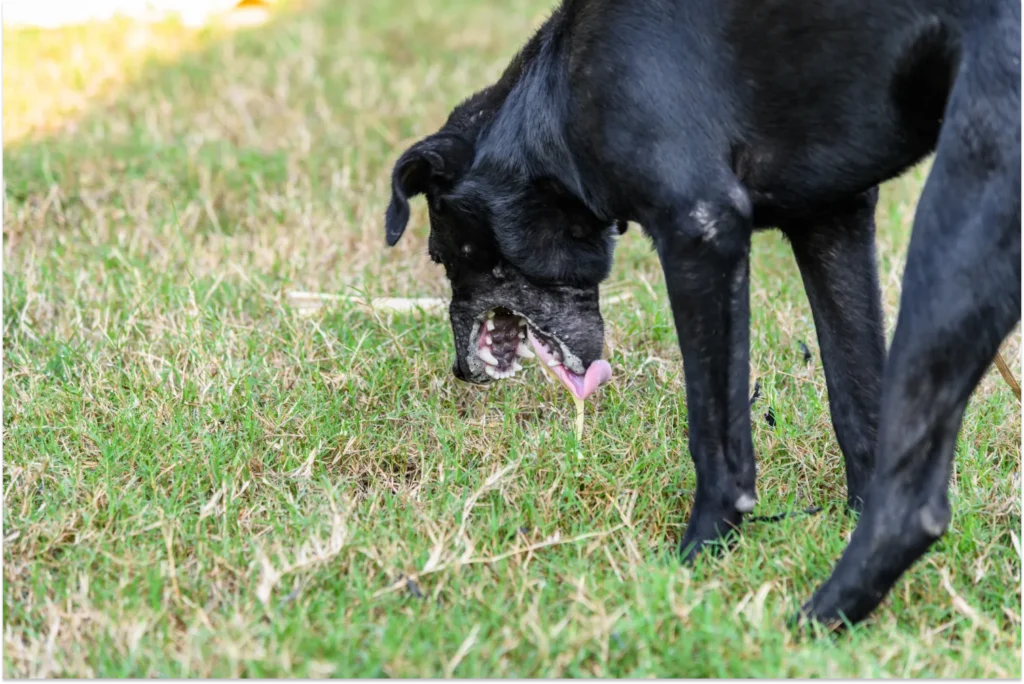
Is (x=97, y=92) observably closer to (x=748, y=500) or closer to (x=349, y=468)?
(x=349, y=468)

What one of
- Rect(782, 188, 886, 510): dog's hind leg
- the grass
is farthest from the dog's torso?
the grass

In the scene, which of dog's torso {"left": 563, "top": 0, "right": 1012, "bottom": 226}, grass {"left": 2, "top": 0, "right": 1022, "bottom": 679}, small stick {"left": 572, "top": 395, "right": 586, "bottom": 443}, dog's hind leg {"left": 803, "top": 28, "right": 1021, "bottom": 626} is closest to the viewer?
dog's hind leg {"left": 803, "top": 28, "right": 1021, "bottom": 626}

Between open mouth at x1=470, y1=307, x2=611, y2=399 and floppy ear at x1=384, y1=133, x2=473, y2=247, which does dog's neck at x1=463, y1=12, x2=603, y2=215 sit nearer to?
floppy ear at x1=384, y1=133, x2=473, y2=247

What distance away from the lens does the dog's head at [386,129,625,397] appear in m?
3.77

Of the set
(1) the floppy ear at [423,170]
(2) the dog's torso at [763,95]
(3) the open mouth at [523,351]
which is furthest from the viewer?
(3) the open mouth at [523,351]

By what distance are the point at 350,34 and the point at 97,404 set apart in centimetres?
479

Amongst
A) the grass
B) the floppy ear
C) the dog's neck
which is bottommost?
the grass

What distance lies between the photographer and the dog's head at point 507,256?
3.77m

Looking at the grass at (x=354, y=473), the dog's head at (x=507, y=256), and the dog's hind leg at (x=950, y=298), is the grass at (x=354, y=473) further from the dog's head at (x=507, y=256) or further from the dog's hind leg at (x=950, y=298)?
the dog's hind leg at (x=950, y=298)

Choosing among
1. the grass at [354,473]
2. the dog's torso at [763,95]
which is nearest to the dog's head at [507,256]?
the grass at [354,473]

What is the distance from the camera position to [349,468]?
12.9 ft

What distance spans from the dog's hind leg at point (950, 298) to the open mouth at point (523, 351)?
51.2 inches

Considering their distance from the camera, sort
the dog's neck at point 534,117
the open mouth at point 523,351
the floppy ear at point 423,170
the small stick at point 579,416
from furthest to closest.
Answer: the open mouth at point 523,351
the small stick at point 579,416
the floppy ear at point 423,170
the dog's neck at point 534,117

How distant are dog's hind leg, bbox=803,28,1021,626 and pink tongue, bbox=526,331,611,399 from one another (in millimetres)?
1282
